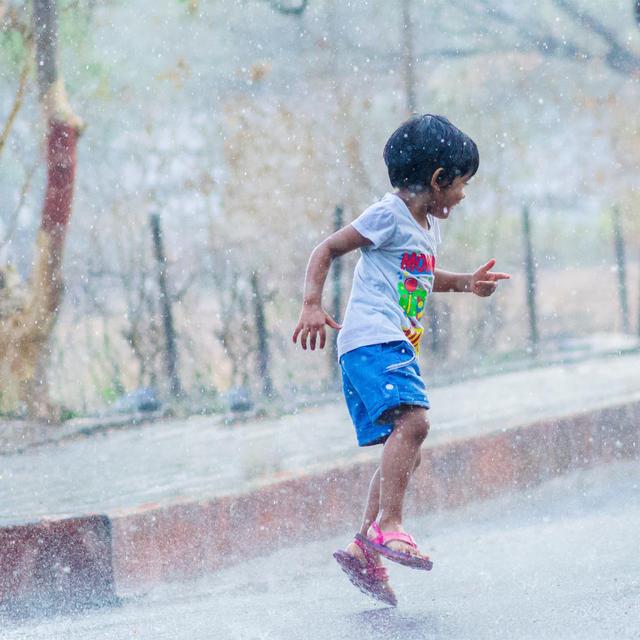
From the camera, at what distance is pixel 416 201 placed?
3.21 meters

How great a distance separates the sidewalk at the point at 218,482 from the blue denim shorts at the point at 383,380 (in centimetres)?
99

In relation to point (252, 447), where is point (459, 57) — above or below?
above

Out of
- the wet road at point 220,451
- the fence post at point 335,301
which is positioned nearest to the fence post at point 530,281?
the wet road at point 220,451

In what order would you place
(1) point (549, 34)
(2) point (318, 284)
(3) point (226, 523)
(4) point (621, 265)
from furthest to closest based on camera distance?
(1) point (549, 34) → (4) point (621, 265) → (3) point (226, 523) → (2) point (318, 284)

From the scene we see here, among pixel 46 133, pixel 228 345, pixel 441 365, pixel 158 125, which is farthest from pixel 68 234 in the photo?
pixel 441 365

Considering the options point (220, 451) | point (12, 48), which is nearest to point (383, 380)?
point (220, 451)

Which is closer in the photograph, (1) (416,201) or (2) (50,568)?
(1) (416,201)

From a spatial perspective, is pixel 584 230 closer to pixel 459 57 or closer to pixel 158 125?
pixel 459 57

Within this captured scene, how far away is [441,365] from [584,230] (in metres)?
3.31

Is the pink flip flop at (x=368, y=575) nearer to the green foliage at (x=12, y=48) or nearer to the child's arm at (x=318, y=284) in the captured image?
the child's arm at (x=318, y=284)

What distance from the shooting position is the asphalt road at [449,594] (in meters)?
2.83

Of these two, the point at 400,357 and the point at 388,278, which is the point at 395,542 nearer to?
the point at 400,357

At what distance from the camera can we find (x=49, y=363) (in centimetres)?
790

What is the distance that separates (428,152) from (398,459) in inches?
32.8
